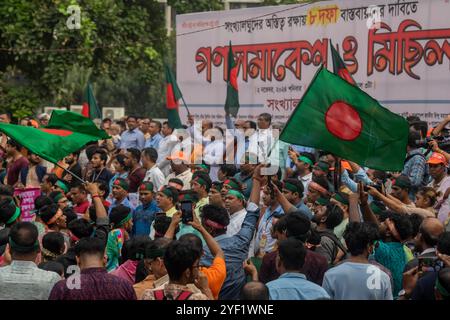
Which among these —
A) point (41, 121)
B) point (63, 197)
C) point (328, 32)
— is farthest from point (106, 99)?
point (63, 197)

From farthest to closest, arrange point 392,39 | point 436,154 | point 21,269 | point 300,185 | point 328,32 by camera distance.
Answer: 1. point 328,32
2. point 392,39
3. point 436,154
4. point 300,185
5. point 21,269

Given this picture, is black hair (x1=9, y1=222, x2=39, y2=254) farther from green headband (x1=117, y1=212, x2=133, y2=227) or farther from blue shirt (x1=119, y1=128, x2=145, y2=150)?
blue shirt (x1=119, y1=128, x2=145, y2=150)

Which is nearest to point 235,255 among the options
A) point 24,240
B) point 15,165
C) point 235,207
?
point 24,240

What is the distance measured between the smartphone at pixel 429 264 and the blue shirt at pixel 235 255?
146cm

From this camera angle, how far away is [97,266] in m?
6.07

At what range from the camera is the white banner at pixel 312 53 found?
13.2 meters

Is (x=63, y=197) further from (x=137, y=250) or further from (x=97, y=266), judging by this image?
(x=97, y=266)

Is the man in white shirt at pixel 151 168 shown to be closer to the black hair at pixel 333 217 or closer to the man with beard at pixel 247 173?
the man with beard at pixel 247 173

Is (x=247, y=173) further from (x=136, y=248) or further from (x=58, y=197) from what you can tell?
(x=136, y=248)

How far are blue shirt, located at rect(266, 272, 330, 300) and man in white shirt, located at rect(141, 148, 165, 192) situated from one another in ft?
21.2

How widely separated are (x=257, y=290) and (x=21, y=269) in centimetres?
167

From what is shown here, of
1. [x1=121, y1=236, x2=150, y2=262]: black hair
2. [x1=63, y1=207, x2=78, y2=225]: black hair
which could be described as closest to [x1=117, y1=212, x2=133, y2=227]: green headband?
[x1=63, y1=207, x2=78, y2=225]: black hair

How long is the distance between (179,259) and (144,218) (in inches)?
189

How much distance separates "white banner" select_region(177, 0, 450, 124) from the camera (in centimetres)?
1323
